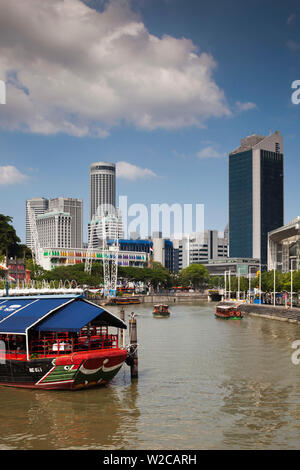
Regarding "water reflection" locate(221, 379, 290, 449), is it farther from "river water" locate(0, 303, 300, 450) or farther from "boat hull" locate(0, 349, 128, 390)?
"boat hull" locate(0, 349, 128, 390)

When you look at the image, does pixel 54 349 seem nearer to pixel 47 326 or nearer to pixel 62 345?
pixel 62 345

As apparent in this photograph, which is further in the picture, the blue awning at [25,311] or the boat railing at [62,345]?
the blue awning at [25,311]

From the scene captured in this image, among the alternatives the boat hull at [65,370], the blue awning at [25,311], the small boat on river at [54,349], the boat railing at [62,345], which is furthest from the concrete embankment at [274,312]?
the blue awning at [25,311]

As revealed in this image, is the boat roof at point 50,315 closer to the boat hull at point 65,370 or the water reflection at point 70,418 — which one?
the boat hull at point 65,370

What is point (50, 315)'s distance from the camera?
112 feet

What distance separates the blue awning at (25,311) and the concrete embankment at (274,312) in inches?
2267

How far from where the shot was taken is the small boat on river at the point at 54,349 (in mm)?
32469

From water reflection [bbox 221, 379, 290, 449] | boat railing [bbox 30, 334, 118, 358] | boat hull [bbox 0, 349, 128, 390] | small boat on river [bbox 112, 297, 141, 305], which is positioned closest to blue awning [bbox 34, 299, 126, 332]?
boat railing [bbox 30, 334, 118, 358]
